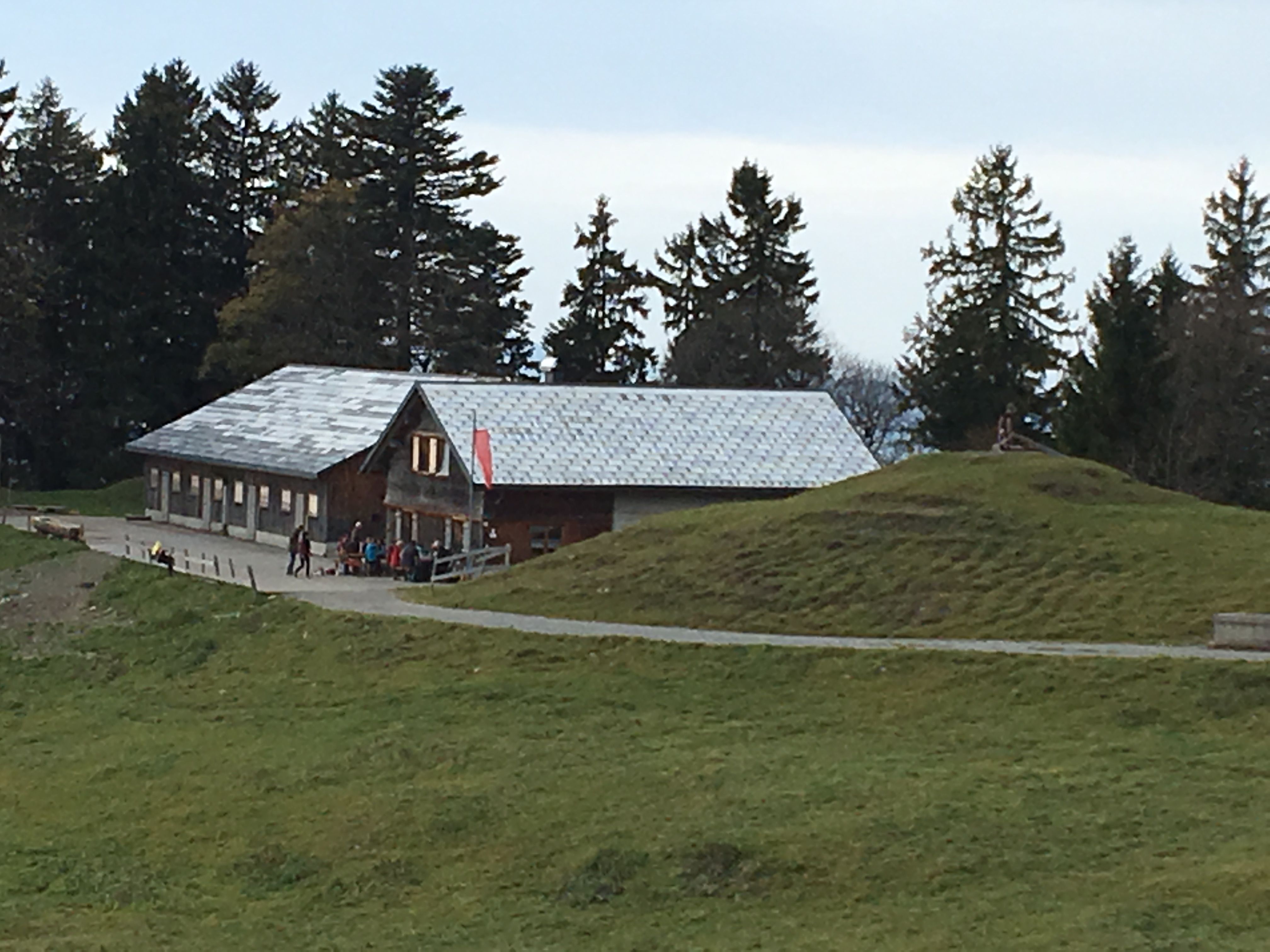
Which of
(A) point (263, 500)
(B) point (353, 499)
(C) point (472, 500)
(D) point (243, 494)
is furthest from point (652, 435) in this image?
(D) point (243, 494)

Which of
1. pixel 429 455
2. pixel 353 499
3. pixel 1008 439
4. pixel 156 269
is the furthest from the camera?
pixel 156 269

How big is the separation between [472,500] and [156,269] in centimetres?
4042

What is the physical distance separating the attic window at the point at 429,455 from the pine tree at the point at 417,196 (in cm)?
3225

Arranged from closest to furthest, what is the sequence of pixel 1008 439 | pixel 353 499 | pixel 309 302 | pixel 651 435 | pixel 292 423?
pixel 1008 439 < pixel 651 435 < pixel 353 499 < pixel 292 423 < pixel 309 302

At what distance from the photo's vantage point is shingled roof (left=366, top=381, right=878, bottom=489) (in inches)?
2012

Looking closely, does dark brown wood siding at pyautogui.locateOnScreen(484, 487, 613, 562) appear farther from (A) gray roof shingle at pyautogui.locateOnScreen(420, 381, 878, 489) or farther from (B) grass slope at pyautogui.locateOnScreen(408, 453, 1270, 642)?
(B) grass slope at pyautogui.locateOnScreen(408, 453, 1270, 642)

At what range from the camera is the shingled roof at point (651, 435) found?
51.1 meters

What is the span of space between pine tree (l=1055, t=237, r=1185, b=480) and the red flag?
2141cm

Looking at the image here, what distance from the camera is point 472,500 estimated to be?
163 feet

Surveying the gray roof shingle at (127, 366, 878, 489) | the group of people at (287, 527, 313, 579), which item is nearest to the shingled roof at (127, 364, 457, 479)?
the gray roof shingle at (127, 366, 878, 489)

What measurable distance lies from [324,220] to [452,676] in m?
51.1

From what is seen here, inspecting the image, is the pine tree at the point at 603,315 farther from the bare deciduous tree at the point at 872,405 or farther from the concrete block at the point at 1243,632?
the concrete block at the point at 1243,632

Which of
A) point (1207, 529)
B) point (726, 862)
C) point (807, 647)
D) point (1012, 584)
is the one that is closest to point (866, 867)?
point (726, 862)

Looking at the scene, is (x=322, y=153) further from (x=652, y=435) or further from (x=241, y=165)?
(x=652, y=435)
